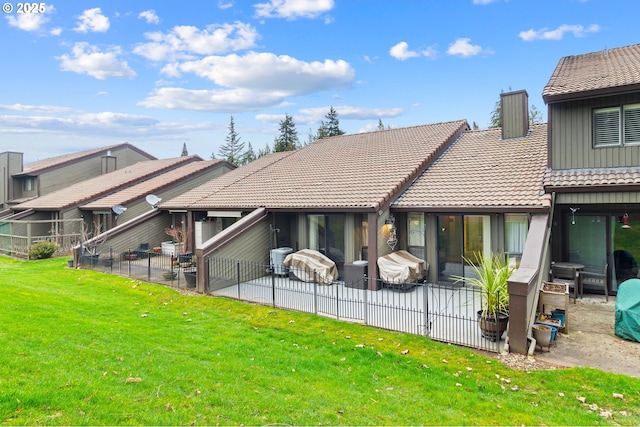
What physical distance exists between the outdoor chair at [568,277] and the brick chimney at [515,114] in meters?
6.58

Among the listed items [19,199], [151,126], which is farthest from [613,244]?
[151,126]

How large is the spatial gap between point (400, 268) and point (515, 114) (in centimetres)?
895

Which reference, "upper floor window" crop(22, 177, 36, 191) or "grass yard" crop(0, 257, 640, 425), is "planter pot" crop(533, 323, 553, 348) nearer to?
"grass yard" crop(0, 257, 640, 425)

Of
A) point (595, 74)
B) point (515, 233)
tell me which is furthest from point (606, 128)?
point (515, 233)

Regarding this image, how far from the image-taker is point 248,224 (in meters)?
13.9

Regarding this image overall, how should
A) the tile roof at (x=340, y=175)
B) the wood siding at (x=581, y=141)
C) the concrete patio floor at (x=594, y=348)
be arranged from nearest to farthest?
1. the concrete patio floor at (x=594, y=348)
2. the wood siding at (x=581, y=141)
3. the tile roof at (x=340, y=175)

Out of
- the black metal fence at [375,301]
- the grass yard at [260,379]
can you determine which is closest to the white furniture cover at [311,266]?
the black metal fence at [375,301]

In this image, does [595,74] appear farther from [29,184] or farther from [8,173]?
[8,173]

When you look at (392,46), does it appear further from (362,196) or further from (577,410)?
(577,410)

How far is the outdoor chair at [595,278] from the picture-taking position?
10750 mm

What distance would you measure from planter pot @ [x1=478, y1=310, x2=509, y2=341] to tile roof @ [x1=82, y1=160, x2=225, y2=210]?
67.2 feet

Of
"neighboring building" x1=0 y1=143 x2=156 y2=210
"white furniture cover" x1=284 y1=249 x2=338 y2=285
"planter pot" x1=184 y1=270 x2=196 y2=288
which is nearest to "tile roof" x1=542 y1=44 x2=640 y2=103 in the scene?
"white furniture cover" x1=284 y1=249 x2=338 y2=285

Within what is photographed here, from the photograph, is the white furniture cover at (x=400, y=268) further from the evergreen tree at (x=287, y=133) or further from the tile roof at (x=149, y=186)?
the evergreen tree at (x=287, y=133)

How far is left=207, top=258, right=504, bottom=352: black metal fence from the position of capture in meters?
7.83
